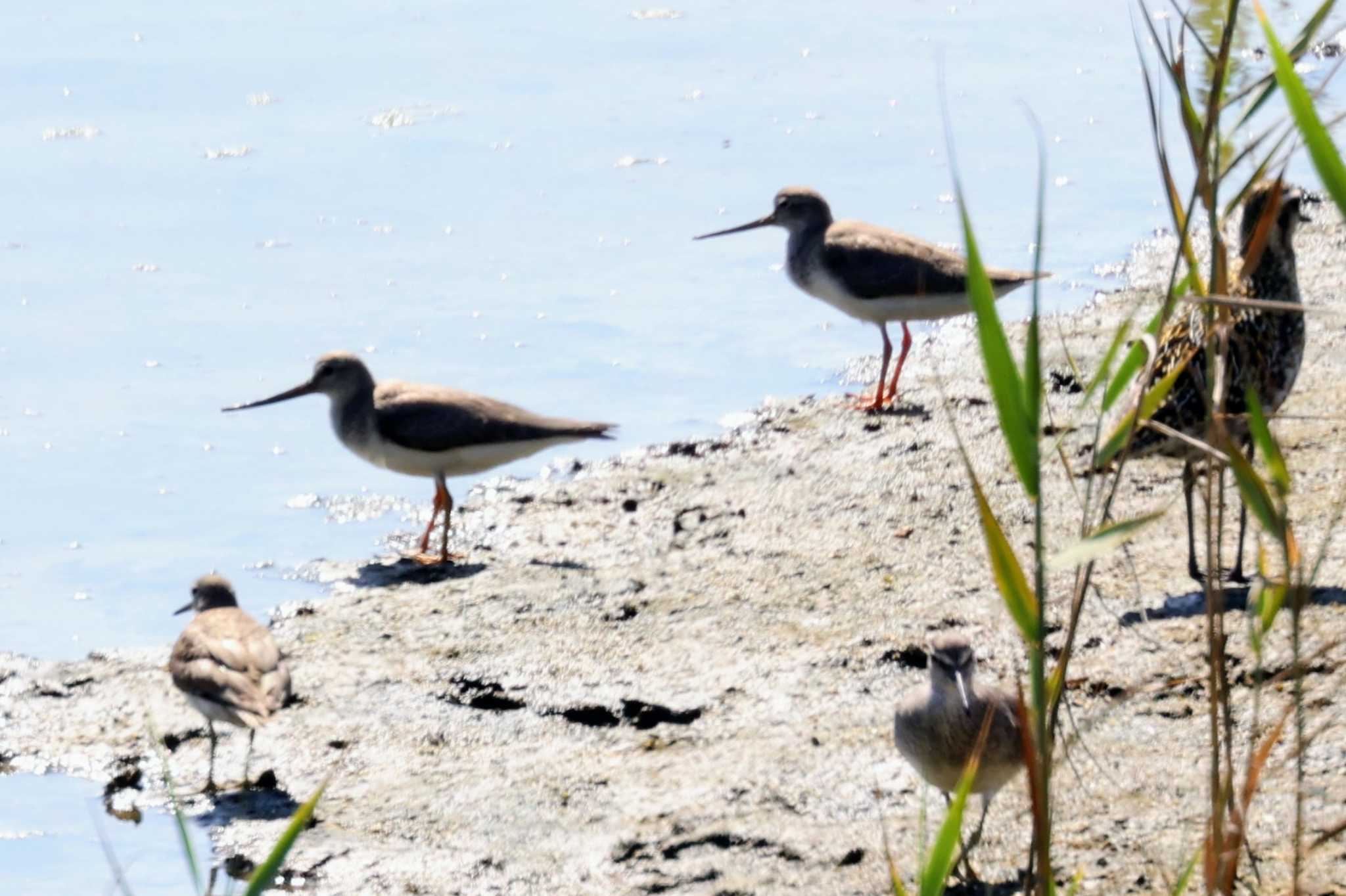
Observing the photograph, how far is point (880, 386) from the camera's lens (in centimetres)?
956

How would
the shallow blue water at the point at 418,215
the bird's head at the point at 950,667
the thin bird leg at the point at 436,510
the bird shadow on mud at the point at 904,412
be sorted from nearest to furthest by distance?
the bird's head at the point at 950,667 → the thin bird leg at the point at 436,510 → the shallow blue water at the point at 418,215 → the bird shadow on mud at the point at 904,412

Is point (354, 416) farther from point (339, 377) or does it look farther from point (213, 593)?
point (213, 593)

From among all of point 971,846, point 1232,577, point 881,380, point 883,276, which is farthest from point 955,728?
point 883,276

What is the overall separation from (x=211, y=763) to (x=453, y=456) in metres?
2.45

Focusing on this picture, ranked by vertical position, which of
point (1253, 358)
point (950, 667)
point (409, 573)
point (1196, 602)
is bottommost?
point (409, 573)

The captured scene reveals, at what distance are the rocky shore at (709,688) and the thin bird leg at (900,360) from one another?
460mm

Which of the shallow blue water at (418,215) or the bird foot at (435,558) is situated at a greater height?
the shallow blue water at (418,215)

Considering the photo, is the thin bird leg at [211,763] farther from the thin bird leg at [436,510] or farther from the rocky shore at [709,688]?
the thin bird leg at [436,510]

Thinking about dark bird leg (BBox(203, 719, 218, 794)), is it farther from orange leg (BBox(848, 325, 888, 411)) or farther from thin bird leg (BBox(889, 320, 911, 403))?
thin bird leg (BBox(889, 320, 911, 403))

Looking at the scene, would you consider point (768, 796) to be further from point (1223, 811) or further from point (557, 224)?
point (557, 224)

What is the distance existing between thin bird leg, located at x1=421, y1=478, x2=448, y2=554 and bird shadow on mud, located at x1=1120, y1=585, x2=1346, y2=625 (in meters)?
3.07

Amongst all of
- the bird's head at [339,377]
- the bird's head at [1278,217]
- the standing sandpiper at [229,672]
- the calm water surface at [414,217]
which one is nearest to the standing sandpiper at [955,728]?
the bird's head at [1278,217]

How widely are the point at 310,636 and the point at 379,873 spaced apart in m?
1.93

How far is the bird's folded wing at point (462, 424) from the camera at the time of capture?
849 cm
